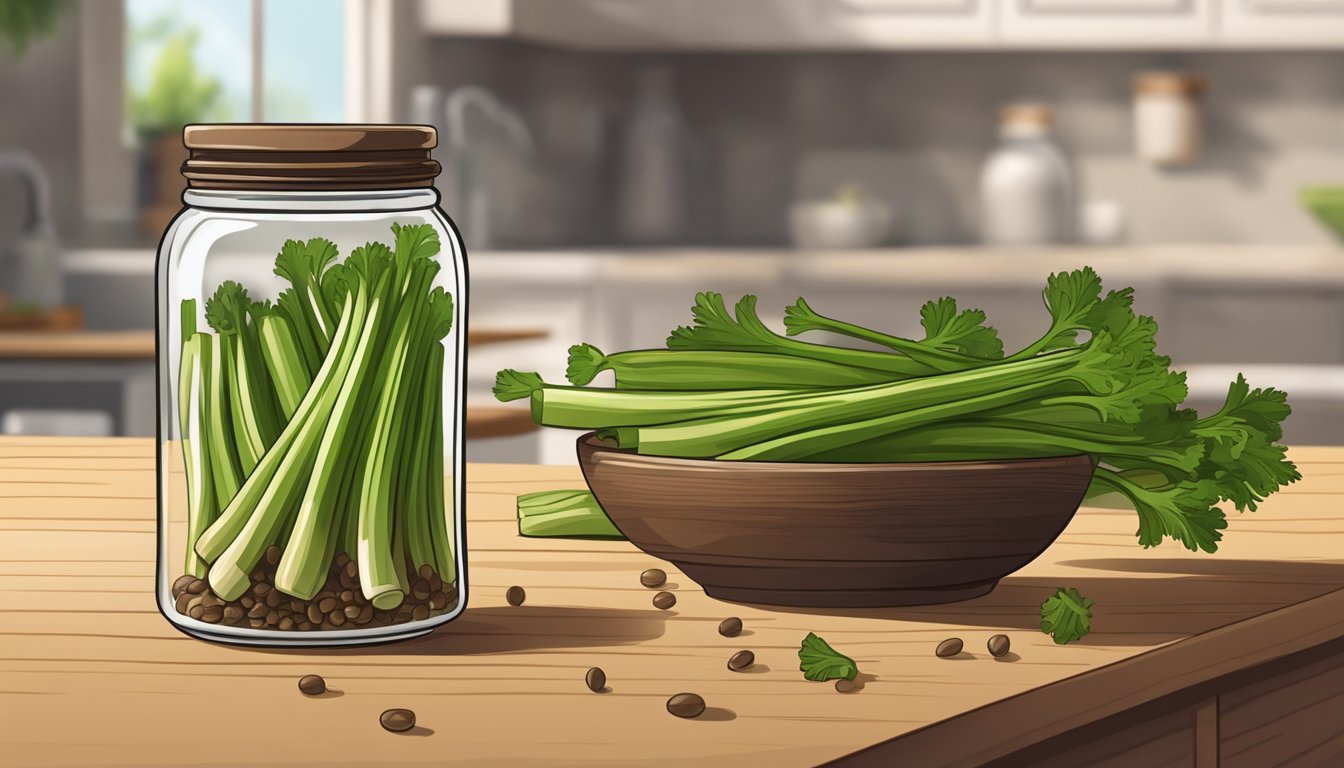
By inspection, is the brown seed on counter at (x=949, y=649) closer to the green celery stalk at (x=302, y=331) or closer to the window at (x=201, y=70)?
the green celery stalk at (x=302, y=331)

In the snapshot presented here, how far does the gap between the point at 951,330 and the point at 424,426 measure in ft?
1.04

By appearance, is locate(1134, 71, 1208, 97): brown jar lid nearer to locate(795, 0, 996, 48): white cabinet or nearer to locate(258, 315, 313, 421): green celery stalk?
locate(795, 0, 996, 48): white cabinet

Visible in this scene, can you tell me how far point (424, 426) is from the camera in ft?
2.44

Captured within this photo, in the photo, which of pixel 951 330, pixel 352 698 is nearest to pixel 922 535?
pixel 951 330

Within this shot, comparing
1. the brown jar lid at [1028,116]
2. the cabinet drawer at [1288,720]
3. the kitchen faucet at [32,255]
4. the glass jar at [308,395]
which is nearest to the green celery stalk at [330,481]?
the glass jar at [308,395]

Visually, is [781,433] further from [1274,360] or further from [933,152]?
[933,152]

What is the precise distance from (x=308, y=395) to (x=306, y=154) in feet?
0.34

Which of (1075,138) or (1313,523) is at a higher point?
(1075,138)

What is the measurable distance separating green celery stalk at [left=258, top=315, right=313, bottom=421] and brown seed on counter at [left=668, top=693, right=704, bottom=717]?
0.72ft

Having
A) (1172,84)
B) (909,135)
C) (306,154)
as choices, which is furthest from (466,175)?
(306,154)

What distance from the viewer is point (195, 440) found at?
2.43ft

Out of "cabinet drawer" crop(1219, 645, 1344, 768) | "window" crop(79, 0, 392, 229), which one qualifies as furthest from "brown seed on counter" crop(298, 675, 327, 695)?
"window" crop(79, 0, 392, 229)

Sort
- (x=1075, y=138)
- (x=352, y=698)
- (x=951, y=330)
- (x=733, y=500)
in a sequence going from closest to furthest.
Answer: (x=352, y=698), (x=733, y=500), (x=951, y=330), (x=1075, y=138)

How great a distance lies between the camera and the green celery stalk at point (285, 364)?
2.37 ft
